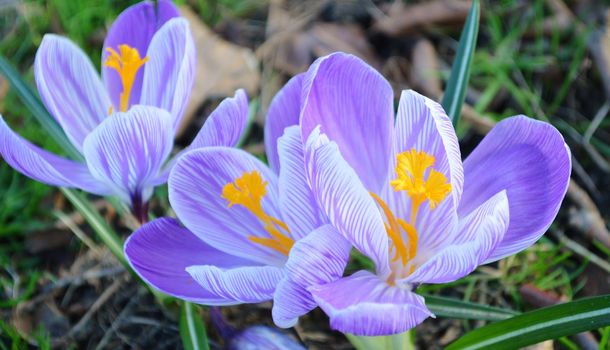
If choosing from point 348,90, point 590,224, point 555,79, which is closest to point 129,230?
point 348,90

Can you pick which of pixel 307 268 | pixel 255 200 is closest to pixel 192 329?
pixel 255 200

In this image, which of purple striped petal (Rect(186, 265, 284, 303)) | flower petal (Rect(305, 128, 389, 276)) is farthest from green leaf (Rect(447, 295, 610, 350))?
purple striped petal (Rect(186, 265, 284, 303))

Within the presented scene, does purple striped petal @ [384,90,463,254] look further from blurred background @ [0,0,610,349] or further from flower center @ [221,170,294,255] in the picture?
blurred background @ [0,0,610,349]

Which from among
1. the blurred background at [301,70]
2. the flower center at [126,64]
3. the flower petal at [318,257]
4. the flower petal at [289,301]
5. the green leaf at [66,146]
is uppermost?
the flower center at [126,64]

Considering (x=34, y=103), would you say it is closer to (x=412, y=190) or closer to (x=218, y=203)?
(x=218, y=203)

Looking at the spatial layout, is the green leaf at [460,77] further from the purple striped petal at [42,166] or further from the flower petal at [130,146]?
the purple striped petal at [42,166]

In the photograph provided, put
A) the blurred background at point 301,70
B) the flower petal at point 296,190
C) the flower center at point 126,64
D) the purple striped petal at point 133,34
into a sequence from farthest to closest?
the blurred background at point 301,70 → the purple striped petal at point 133,34 → the flower center at point 126,64 → the flower petal at point 296,190

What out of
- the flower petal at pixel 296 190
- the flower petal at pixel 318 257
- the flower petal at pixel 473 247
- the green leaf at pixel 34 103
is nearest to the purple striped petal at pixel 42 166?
the green leaf at pixel 34 103
